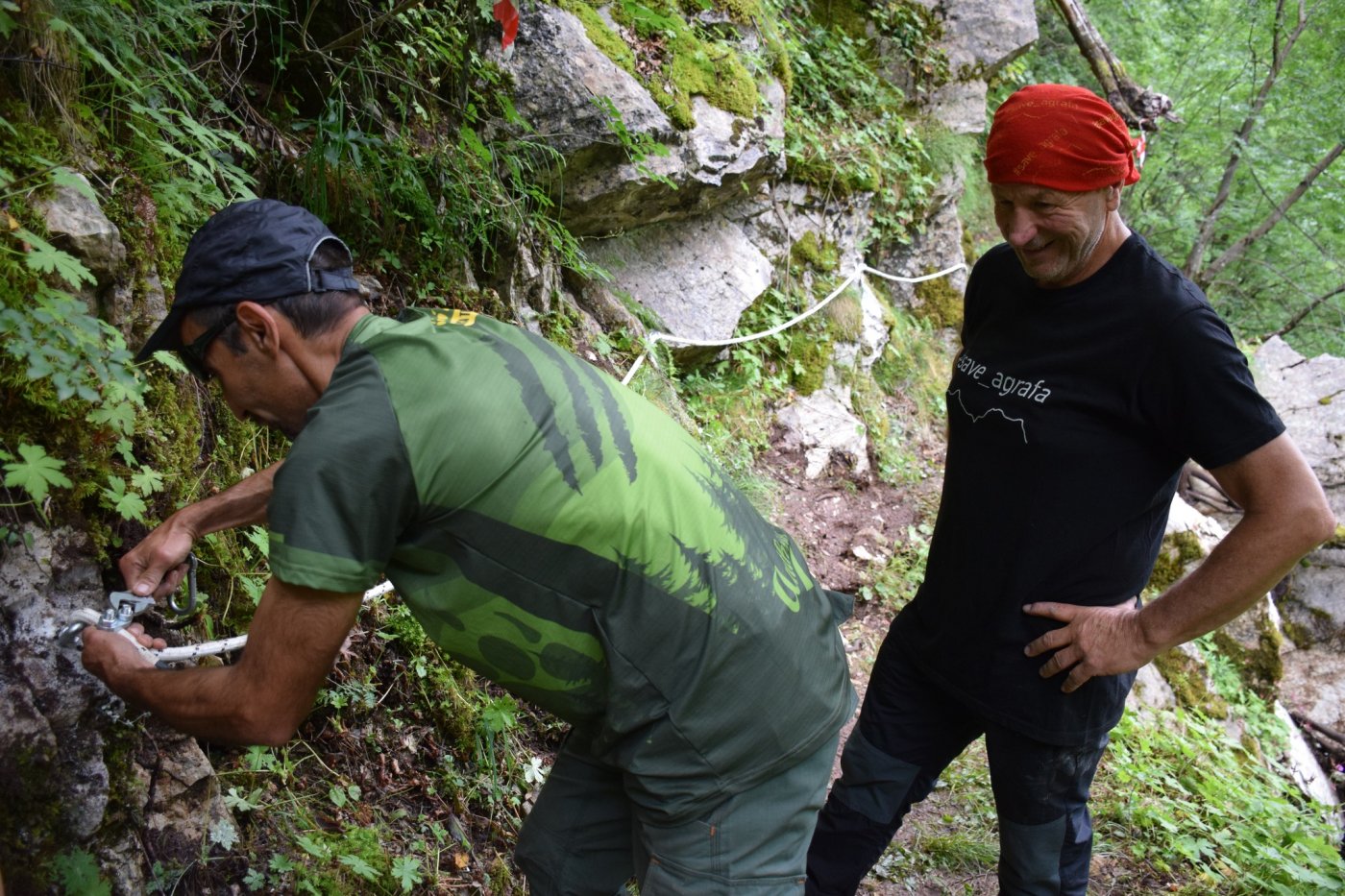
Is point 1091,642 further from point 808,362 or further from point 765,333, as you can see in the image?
point 808,362

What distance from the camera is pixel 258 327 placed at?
1730 mm

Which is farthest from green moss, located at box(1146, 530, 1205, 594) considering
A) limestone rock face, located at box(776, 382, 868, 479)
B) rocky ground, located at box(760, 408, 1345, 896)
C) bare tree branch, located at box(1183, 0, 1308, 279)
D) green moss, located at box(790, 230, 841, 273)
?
bare tree branch, located at box(1183, 0, 1308, 279)

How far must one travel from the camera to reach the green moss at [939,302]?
353 inches

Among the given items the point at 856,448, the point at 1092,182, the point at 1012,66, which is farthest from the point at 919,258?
the point at 1092,182

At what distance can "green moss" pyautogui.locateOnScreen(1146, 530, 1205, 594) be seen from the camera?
20.2ft

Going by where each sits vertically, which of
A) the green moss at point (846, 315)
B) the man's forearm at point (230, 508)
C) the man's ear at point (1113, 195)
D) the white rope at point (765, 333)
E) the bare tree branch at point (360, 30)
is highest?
the man's ear at point (1113, 195)

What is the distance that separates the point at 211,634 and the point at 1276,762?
6559 mm

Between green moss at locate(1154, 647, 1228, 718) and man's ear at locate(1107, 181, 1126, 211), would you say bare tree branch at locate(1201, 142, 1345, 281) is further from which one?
man's ear at locate(1107, 181, 1126, 211)

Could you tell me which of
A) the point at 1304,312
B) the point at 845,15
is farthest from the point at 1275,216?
the point at 845,15

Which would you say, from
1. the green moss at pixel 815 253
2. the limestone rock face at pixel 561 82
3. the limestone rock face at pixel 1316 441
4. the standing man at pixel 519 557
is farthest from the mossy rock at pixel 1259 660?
the standing man at pixel 519 557

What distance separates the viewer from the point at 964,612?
8.40 feet

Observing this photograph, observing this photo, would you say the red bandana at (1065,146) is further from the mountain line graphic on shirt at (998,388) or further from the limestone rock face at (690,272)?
the limestone rock face at (690,272)

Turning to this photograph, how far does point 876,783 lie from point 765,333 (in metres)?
4.34

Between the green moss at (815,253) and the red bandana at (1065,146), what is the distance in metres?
5.11
